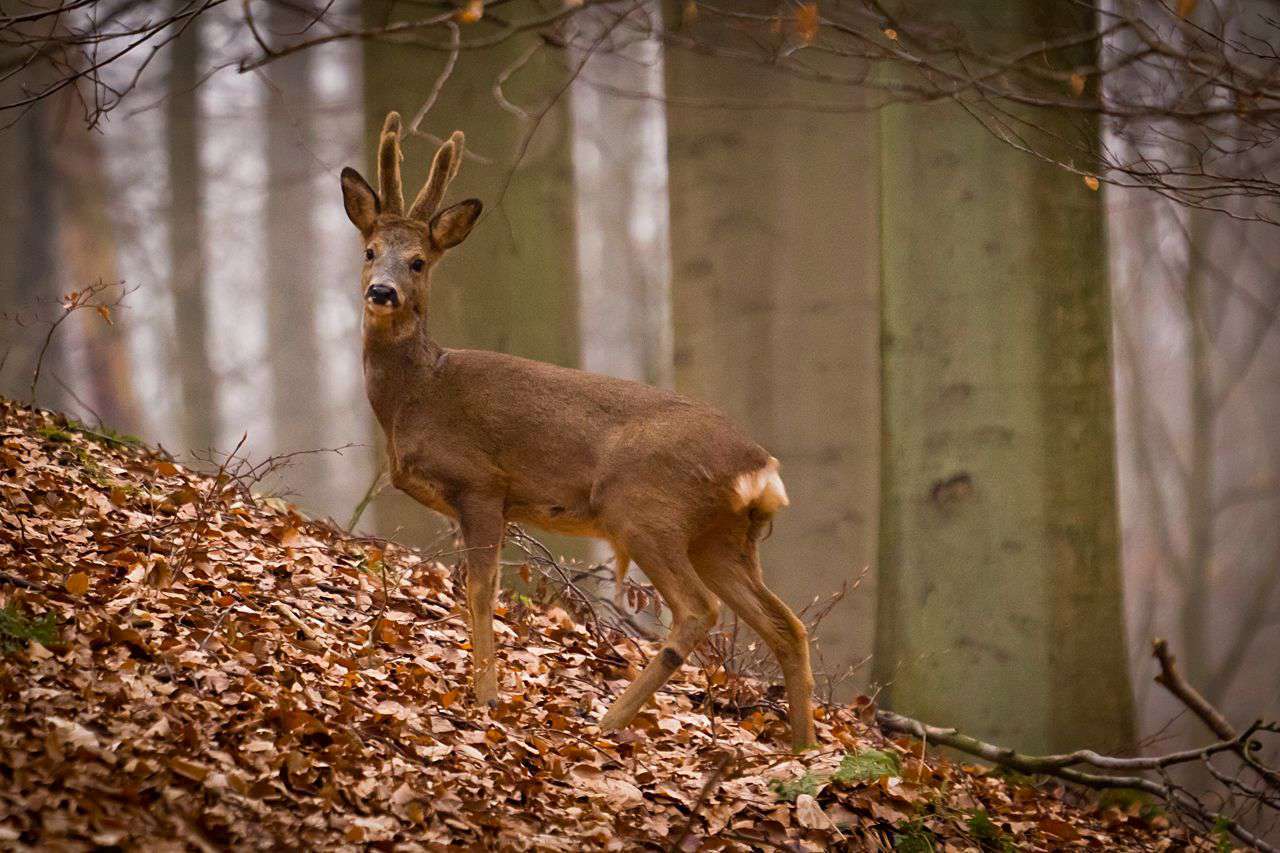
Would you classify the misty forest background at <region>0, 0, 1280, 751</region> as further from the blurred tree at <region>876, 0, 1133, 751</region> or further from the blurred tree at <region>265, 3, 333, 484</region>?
the blurred tree at <region>265, 3, 333, 484</region>

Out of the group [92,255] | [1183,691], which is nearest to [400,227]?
[1183,691]

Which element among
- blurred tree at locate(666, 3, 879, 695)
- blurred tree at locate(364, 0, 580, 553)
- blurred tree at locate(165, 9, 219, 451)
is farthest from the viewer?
blurred tree at locate(165, 9, 219, 451)

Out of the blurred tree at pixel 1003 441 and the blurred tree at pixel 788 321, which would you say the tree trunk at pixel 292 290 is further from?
the blurred tree at pixel 1003 441

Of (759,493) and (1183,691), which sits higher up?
(759,493)

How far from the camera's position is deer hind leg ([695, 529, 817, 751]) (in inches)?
238

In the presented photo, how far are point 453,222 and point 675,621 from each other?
90.5 inches

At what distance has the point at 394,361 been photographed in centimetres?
630

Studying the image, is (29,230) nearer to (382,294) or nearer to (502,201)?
(502,201)

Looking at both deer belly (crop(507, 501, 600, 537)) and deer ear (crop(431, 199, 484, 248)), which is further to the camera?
deer ear (crop(431, 199, 484, 248))

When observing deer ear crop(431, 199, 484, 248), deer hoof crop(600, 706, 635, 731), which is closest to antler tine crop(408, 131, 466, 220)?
deer ear crop(431, 199, 484, 248)

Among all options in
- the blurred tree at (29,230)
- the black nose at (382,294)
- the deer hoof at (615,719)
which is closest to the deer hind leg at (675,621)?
the deer hoof at (615,719)

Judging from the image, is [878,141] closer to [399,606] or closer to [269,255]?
[399,606]

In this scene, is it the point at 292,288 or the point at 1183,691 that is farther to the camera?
the point at 292,288

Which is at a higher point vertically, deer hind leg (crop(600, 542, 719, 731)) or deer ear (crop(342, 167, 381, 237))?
deer ear (crop(342, 167, 381, 237))
